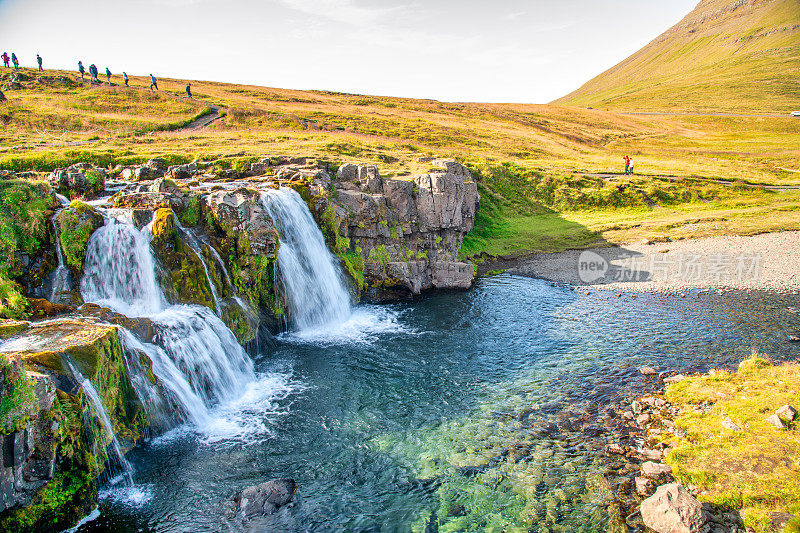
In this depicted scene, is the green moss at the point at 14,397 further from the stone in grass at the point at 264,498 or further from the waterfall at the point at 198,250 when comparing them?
the waterfall at the point at 198,250

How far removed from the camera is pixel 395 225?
128 ft

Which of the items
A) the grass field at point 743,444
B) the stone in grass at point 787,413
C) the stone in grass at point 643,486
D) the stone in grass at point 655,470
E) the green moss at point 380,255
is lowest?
the stone in grass at point 643,486

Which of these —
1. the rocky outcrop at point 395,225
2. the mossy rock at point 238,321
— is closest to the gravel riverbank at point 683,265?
the rocky outcrop at point 395,225

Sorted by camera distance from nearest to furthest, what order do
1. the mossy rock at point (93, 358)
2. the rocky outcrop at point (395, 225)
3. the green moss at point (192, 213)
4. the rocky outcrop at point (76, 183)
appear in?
the mossy rock at point (93, 358) < the green moss at point (192, 213) < the rocky outcrop at point (76, 183) < the rocky outcrop at point (395, 225)

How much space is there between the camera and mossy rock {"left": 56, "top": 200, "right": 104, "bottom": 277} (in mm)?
21656

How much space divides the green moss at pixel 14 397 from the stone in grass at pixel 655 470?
19.6 m

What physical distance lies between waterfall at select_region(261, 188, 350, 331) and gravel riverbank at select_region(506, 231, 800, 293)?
20.8 metres

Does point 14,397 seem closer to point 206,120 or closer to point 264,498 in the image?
point 264,498

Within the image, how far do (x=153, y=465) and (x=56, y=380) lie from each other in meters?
4.95

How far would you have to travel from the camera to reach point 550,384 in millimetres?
22250

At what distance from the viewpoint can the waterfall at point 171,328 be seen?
19094 millimetres

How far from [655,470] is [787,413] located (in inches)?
230

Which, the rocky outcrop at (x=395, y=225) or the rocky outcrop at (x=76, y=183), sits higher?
the rocky outcrop at (x=76, y=183)

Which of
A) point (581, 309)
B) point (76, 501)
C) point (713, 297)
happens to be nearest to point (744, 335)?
point (713, 297)
